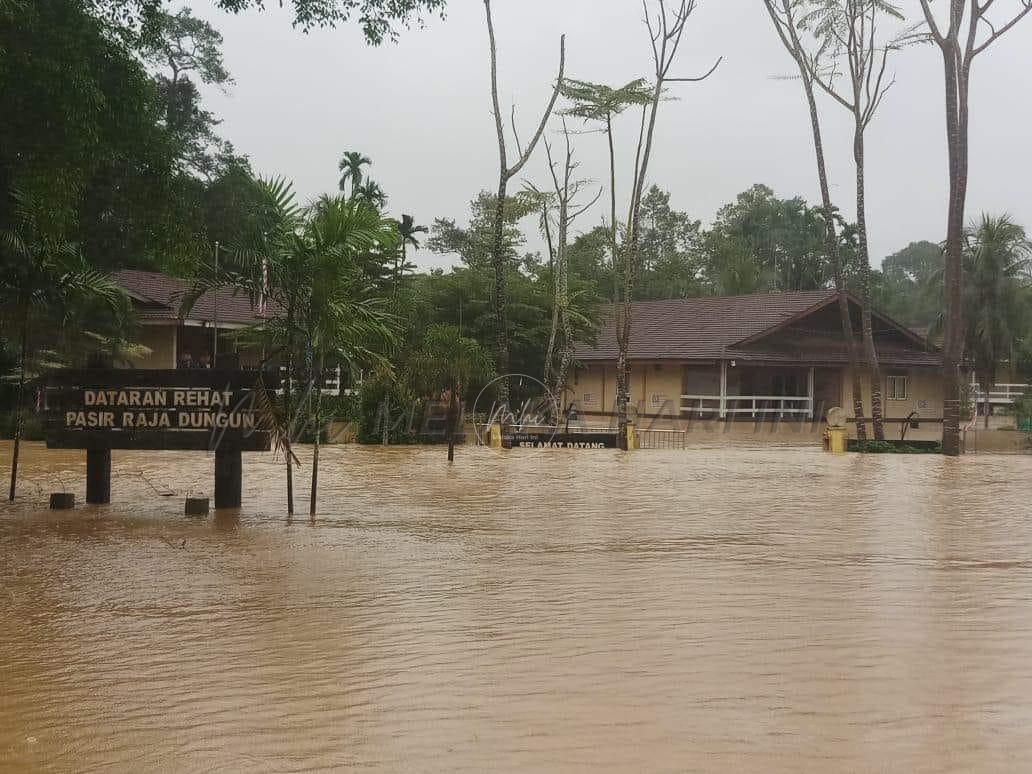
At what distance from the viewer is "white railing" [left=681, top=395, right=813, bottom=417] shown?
3625 cm

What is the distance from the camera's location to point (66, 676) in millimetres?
6051

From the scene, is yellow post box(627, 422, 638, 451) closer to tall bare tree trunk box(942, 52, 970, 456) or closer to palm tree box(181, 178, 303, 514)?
tall bare tree trunk box(942, 52, 970, 456)

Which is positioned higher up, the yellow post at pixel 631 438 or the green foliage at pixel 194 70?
the green foliage at pixel 194 70

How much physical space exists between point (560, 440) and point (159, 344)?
13.8 meters

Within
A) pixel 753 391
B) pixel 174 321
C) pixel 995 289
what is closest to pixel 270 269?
pixel 174 321

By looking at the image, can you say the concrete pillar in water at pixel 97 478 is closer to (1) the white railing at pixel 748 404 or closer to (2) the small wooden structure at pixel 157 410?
(2) the small wooden structure at pixel 157 410

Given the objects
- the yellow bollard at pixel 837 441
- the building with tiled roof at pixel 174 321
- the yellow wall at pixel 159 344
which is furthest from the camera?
the yellow wall at pixel 159 344

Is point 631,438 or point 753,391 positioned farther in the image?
point 753,391

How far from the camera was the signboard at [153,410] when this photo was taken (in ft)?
40.9

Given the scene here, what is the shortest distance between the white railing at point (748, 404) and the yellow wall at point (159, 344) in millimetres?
16027

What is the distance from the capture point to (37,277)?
547 inches

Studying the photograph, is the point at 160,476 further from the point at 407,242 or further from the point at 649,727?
the point at 407,242

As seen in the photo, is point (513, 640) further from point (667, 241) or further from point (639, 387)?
point (667, 241)

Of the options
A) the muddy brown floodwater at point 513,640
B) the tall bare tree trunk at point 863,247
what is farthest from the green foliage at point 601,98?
the muddy brown floodwater at point 513,640
